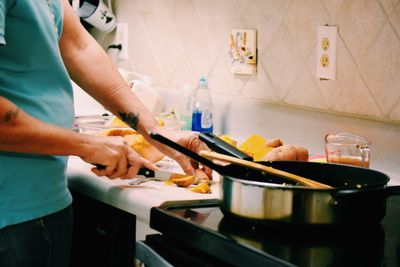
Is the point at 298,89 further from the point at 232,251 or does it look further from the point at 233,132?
the point at 232,251

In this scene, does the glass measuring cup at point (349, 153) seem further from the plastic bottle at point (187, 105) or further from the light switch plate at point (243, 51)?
the plastic bottle at point (187, 105)

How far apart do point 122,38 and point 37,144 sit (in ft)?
4.72

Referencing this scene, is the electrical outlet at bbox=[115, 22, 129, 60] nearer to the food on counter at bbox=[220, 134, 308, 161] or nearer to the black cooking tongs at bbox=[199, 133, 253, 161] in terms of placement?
the food on counter at bbox=[220, 134, 308, 161]

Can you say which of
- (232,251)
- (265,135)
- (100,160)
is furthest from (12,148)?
(265,135)

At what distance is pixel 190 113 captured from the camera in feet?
7.46

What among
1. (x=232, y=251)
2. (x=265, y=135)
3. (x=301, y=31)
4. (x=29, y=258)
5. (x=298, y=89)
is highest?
(x=301, y=31)

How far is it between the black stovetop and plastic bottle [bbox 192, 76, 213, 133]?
931mm

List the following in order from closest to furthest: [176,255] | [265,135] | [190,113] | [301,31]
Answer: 1. [176,255]
2. [301,31]
3. [265,135]
4. [190,113]

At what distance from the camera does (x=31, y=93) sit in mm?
1346

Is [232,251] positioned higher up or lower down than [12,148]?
lower down

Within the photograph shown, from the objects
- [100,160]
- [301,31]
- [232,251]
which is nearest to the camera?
[232,251]

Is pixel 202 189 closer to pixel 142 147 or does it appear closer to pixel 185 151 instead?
pixel 142 147

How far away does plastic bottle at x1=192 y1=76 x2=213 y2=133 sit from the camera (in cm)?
213

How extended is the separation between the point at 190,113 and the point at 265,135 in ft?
1.15
